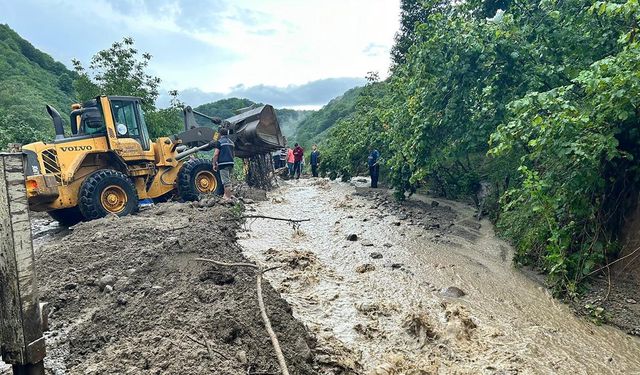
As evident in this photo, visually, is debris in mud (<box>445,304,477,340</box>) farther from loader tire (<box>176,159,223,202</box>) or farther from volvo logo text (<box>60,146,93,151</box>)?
volvo logo text (<box>60,146,93,151</box>)

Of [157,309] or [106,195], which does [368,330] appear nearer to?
[157,309]

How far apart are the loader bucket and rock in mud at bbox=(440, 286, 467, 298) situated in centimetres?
755

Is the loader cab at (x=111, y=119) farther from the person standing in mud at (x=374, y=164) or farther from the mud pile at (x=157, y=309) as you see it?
the person standing in mud at (x=374, y=164)

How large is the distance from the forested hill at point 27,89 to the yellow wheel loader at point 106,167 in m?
8.53

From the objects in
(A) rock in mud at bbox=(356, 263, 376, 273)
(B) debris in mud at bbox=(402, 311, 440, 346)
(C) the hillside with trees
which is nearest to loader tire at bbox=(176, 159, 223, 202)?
(C) the hillside with trees

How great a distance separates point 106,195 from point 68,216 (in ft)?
4.44

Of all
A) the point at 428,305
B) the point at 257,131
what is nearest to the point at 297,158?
the point at 257,131

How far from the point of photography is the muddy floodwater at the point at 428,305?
359 cm

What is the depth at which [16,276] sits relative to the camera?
2176mm

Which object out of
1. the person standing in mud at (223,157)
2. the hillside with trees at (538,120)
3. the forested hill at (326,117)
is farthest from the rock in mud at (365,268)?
the forested hill at (326,117)

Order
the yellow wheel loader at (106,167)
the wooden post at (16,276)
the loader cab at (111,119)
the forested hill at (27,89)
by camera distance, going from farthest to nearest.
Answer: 1. the forested hill at (27,89)
2. the loader cab at (111,119)
3. the yellow wheel loader at (106,167)
4. the wooden post at (16,276)

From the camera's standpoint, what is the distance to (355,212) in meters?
10.6

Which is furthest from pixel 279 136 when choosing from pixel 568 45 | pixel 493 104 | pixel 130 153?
pixel 568 45

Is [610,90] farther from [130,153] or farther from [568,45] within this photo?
[130,153]
